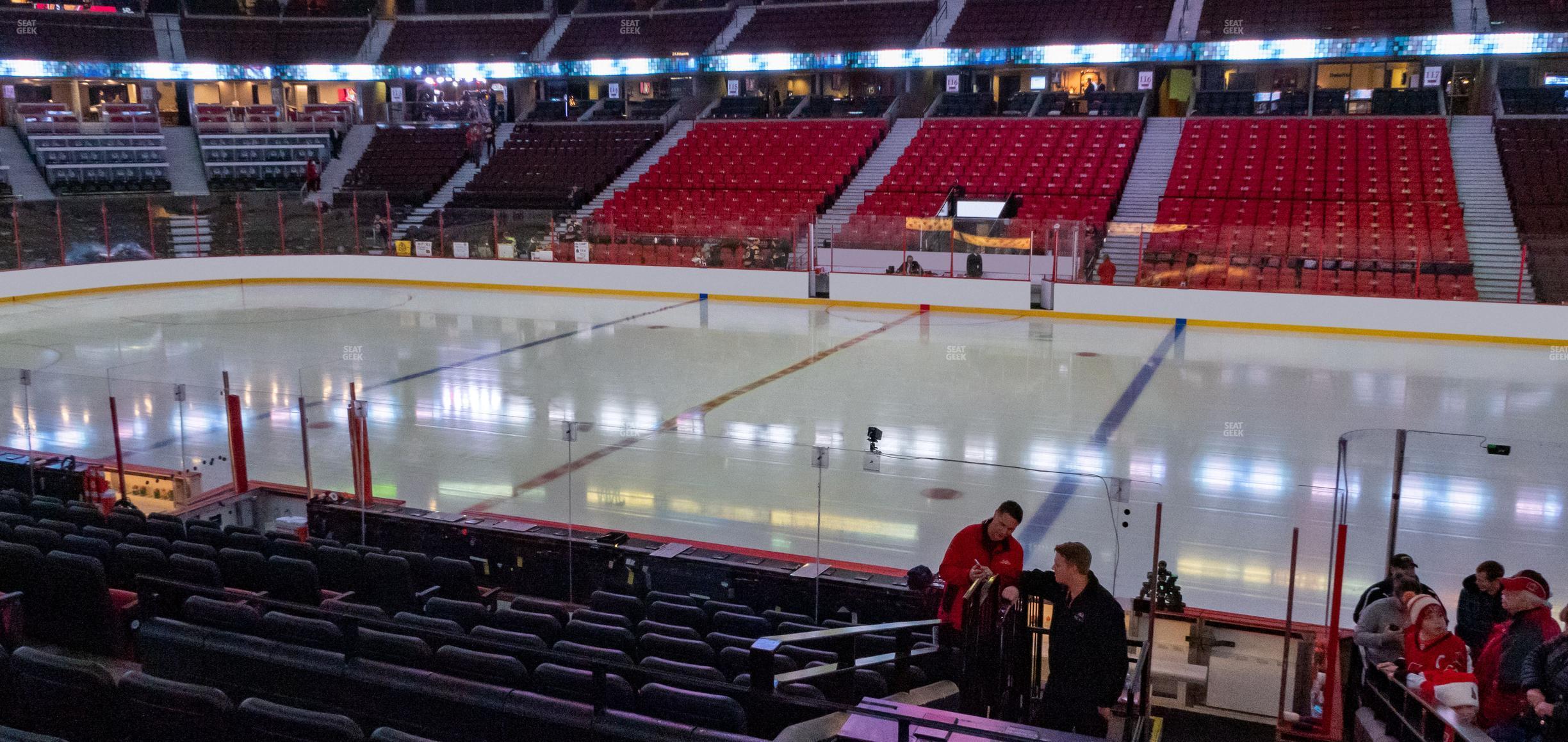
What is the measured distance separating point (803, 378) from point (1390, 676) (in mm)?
9972

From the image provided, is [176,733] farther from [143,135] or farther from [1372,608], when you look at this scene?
[143,135]

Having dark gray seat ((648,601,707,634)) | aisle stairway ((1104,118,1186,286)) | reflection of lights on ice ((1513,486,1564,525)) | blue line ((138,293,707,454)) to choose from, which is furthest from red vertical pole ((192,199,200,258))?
reflection of lights on ice ((1513,486,1564,525))

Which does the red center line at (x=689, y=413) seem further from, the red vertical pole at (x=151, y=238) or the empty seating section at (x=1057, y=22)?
the red vertical pole at (x=151, y=238)

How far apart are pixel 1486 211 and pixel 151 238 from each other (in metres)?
27.0

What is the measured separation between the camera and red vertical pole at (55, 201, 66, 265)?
22125 millimetres

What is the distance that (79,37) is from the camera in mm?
33875

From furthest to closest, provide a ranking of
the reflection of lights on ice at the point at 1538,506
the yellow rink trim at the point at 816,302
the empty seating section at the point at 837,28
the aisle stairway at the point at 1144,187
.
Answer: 1. the empty seating section at the point at 837,28
2. the aisle stairway at the point at 1144,187
3. the yellow rink trim at the point at 816,302
4. the reflection of lights on ice at the point at 1538,506

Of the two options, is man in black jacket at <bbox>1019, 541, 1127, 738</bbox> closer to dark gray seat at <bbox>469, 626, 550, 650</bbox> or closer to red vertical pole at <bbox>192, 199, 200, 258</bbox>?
dark gray seat at <bbox>469, 626, 550, 650</bbox>

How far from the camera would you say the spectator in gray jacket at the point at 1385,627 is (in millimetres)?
5270

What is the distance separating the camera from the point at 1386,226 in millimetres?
20078

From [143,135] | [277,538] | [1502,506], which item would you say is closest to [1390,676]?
[1502,506]

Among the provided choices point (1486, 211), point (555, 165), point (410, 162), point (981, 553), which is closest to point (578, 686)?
point (981, 553)

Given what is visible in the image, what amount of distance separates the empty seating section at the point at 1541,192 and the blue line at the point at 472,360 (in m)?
14.4

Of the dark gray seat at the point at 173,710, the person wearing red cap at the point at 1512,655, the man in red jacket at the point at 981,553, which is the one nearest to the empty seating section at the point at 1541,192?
the person wearing red cap at the point at 1512,655
